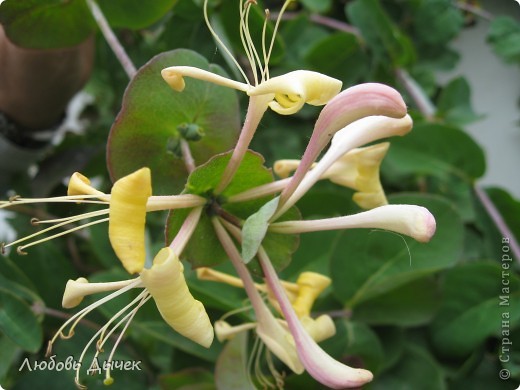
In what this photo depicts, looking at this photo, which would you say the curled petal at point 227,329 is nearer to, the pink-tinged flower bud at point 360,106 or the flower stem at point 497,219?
the pink-tinged flower bud at point 360,106

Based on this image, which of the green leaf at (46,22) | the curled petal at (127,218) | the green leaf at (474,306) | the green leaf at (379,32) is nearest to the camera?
the curled petal at (127,218)

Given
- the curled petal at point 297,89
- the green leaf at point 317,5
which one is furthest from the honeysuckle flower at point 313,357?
the green leaf at point 317,5

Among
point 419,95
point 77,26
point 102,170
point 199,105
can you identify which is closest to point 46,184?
point 102,170

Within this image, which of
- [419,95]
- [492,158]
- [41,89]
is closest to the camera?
[41,89]

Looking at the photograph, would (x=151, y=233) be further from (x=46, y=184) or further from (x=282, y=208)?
(x=282, y=208)

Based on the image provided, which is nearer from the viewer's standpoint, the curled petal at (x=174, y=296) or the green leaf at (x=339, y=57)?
the curled petal at (x=174, y=296)

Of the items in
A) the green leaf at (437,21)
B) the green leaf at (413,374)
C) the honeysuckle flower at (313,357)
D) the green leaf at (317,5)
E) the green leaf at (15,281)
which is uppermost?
the honeysuckle flower at (313,357)
